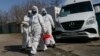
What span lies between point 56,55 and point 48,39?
133cm

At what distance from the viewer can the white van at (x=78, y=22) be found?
47.0 ft

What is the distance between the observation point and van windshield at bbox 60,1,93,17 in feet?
51.4

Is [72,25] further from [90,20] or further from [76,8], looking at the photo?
[76,8]

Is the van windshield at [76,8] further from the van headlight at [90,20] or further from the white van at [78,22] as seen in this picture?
the van headlight at [90,20]

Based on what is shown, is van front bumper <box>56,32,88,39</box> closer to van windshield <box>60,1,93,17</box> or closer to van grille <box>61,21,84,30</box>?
van grille <box>61,21,84,30</box>

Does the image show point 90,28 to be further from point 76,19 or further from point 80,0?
point 80,0

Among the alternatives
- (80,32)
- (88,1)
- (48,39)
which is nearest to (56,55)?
(48,39)

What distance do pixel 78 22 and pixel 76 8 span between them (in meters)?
1.81

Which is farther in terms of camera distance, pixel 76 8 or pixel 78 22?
pixel 76 8

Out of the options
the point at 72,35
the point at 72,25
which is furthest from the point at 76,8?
the point at 72,35

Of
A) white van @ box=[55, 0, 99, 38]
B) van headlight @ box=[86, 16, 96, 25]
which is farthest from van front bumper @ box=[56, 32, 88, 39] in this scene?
van headlight @ box=[86, 16, 96, 25]

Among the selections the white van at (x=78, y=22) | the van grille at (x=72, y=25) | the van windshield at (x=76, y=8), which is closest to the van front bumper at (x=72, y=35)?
the white van at (x=78, y=22)

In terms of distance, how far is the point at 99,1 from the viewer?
19.4m

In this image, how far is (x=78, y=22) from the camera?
47.4 feet
